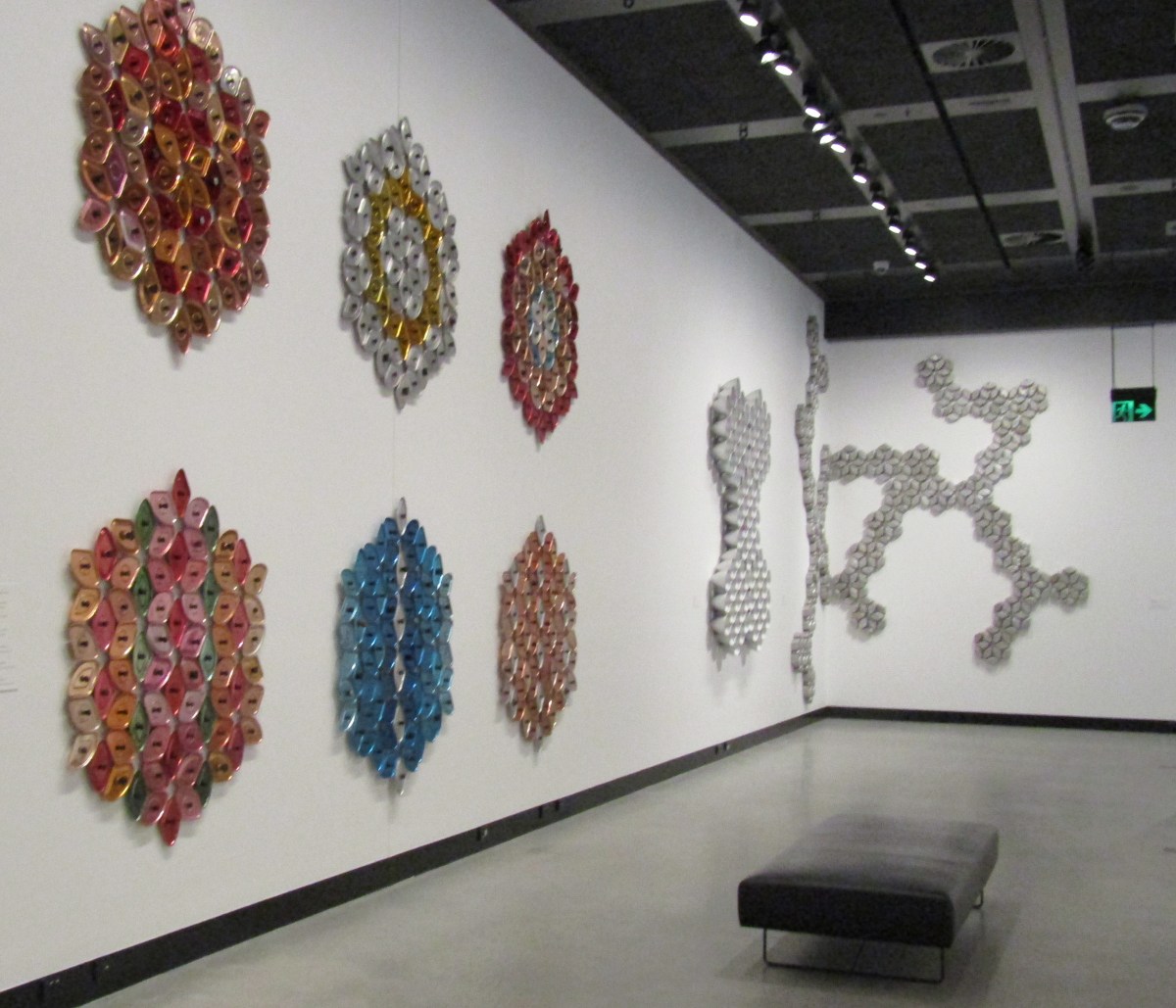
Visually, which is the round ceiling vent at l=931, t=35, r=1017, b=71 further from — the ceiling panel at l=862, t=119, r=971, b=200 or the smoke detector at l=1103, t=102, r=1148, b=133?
the smoke detector at l=1103, t=102, r=1148, b=133

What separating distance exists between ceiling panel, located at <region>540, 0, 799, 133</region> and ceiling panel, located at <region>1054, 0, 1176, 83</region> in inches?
60.9

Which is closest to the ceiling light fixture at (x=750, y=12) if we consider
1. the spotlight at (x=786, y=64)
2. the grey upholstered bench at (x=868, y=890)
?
the spotlight at (x=786, y=64)

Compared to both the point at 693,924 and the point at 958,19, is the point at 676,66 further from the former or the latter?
the point at 693,924

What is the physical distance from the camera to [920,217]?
10344 millimetres

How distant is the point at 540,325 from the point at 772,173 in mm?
3017

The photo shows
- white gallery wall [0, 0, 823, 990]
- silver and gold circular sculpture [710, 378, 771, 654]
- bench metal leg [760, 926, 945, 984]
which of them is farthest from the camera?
silver and gold circular sculpture [710, 378, 771, 654]

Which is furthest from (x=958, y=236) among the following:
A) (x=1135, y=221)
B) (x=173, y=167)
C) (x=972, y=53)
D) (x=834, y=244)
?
(x=173, y=167)

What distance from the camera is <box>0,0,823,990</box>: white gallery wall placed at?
12.8ft

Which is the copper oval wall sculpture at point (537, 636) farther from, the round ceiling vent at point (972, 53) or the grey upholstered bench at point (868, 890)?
the round ceiling vent at point (972, 53)

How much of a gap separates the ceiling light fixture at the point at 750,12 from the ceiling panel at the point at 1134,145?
2.72 meters

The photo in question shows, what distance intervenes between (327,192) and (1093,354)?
8.92m

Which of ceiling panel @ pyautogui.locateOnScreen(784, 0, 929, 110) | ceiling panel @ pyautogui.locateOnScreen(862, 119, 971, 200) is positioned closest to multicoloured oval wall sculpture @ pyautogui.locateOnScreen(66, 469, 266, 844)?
ceiling panel @ pyautogui.locateOnScreen(784, 0, 929, 110)

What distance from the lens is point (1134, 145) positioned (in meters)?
8.53

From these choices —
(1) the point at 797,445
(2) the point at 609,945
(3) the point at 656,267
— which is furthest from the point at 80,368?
(1) the point at 797,445
